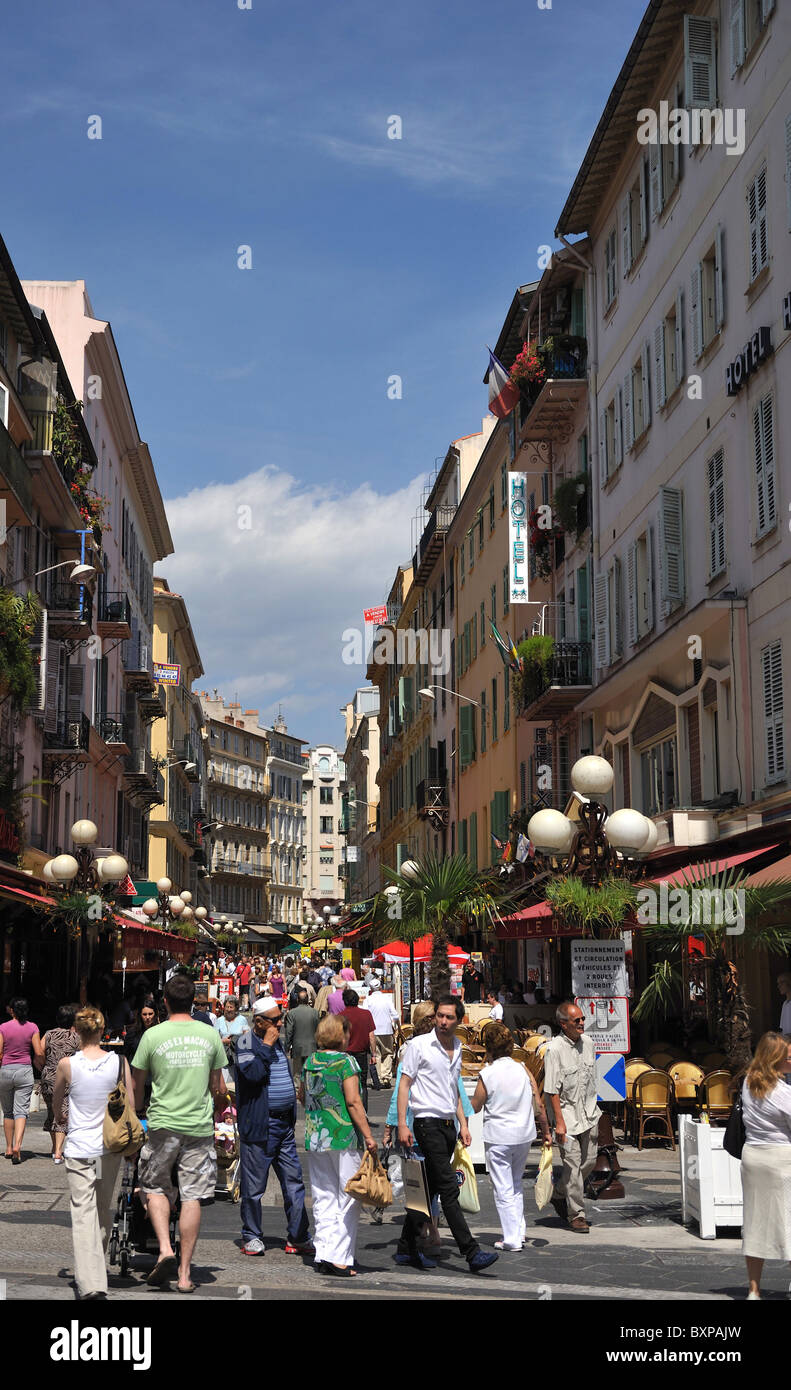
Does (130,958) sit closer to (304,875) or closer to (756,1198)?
(756,1198)

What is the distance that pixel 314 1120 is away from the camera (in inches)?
399

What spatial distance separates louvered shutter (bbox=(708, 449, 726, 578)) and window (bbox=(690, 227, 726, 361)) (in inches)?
66.3

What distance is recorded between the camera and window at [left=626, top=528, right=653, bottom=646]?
24.7 meters

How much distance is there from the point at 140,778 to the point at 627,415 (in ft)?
97.0

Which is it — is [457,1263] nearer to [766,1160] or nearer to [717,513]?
[766,1160]

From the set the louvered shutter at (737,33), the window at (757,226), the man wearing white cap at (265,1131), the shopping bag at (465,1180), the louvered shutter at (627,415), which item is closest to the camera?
the man wearing white cap at (265,1131)

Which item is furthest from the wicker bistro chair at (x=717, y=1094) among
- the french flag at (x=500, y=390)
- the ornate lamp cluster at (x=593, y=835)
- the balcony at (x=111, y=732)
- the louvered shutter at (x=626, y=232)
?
the balcony at (x=111, y=732)

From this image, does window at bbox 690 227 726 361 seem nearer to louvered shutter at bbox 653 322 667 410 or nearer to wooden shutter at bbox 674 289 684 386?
wooden shutter at bbox 674 289 684 386

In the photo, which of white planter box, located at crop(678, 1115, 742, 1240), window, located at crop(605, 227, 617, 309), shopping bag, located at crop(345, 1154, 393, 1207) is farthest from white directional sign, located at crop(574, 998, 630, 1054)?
window, located at crop(605, 227, 617, 309)

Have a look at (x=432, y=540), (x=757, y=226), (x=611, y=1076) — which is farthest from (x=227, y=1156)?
(x=432, y=540)

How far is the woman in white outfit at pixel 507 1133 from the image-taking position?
11047mm

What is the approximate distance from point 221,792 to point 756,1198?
107 metres

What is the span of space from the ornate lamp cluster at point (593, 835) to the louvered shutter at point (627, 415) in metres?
12.0

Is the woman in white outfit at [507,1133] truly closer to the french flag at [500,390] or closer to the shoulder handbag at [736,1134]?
the shoulder handbag at [736,1134]
